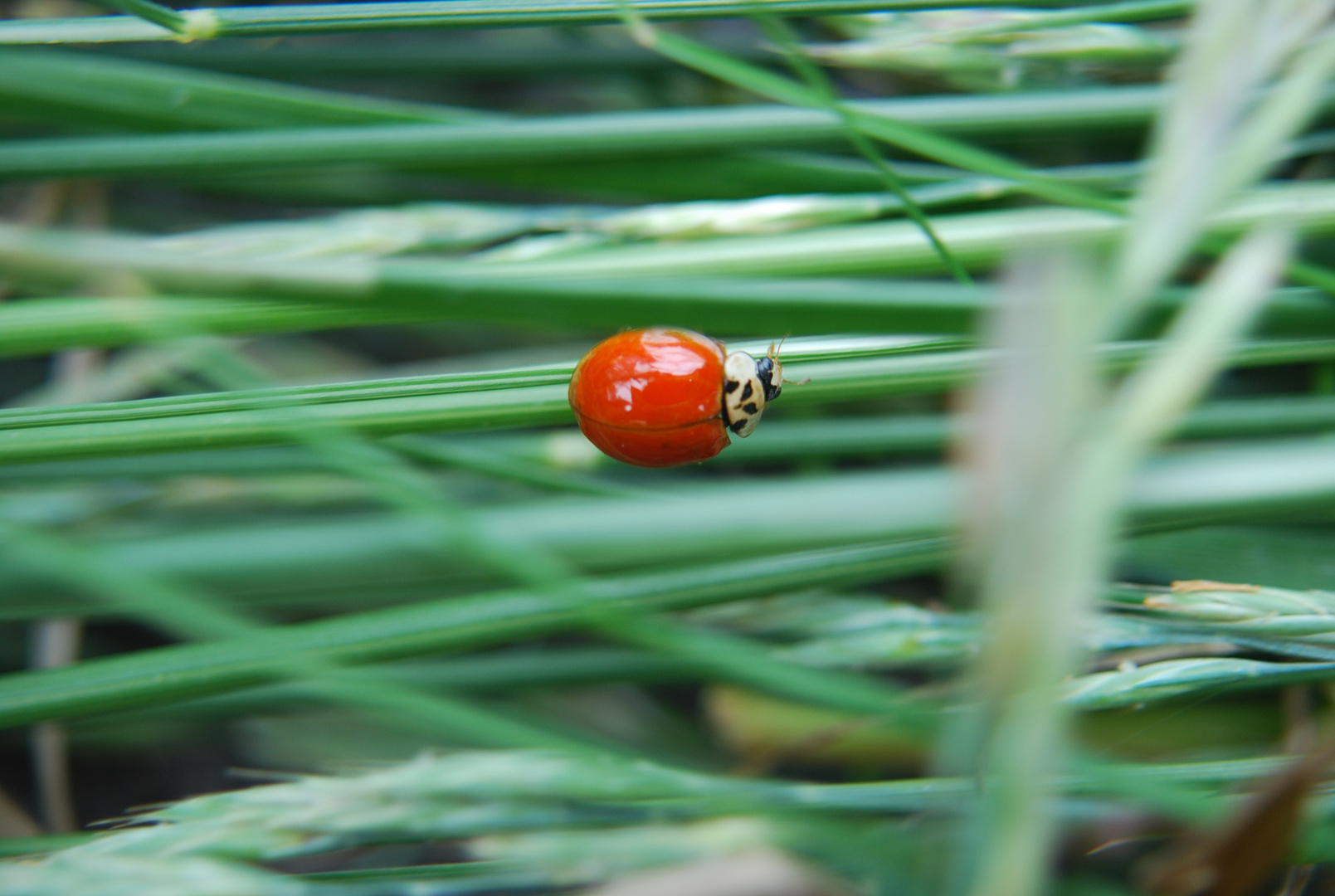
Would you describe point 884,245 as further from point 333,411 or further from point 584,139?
point 333,411

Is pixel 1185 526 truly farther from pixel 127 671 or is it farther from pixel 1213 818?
pixel 127 671

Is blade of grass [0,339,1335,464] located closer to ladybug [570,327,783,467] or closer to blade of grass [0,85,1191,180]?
ladybug [570,327,783,467]

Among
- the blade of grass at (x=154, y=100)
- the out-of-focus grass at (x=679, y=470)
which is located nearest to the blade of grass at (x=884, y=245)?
the out-of-focus grass at (x=679, y=470)

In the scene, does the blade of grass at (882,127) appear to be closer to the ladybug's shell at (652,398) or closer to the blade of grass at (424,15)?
the blade of grass at (424,15)

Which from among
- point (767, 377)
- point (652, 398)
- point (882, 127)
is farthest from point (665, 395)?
point (882, 127)

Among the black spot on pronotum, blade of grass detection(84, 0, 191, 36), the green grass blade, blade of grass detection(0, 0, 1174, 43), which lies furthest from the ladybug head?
blade of grass detection(84, 0, 191, 36)

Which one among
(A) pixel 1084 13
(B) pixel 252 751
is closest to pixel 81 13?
(B) pixel 252 751
